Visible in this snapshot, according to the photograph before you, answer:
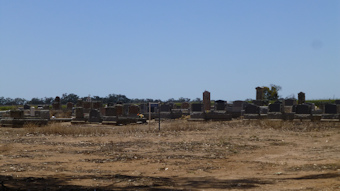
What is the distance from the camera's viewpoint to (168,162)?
1155cm

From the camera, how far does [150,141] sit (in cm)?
1653

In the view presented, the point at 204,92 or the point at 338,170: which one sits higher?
the point at 204,92

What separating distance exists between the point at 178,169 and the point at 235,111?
24.9 metres

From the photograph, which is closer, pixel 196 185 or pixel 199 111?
pixel 196 185

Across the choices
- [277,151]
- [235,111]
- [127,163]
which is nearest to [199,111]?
[235,111]

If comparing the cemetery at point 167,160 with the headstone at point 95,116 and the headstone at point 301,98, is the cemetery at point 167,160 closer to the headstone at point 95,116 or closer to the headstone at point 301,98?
Result: the headstone at point 95,116

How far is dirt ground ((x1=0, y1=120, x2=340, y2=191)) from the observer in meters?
8.31

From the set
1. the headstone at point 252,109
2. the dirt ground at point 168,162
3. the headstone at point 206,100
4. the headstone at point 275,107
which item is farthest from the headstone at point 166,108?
the dirt ground at point 168,162

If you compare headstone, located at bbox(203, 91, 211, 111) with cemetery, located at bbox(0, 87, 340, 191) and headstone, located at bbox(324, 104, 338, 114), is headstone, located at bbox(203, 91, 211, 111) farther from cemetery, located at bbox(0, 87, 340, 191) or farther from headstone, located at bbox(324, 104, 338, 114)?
cemetery, located at bbox(0, 87, 340, 191)

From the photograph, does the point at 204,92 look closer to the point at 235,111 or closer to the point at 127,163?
the point at 235,111

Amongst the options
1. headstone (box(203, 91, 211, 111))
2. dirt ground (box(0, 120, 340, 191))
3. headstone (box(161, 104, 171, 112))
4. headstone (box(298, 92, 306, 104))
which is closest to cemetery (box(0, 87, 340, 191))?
dirt ground (box(0, 120, 340, 191))

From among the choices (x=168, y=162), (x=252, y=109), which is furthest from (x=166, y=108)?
(x=168, y=162)

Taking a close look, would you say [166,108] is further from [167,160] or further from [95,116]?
[167,160]

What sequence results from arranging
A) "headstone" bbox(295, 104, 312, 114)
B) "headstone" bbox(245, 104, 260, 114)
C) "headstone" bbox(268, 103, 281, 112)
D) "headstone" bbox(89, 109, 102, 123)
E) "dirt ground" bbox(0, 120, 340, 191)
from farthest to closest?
"headstone" bbox(245, 104, 260, 114) < "headstone" bbox(268, 103, 281, 112) < "headstone" bbox(89, 109, 102, 123) < "headstone" bbox(295, 104, 312, 114) < "dirt ground" bbox(0, 120, 340, 191)
